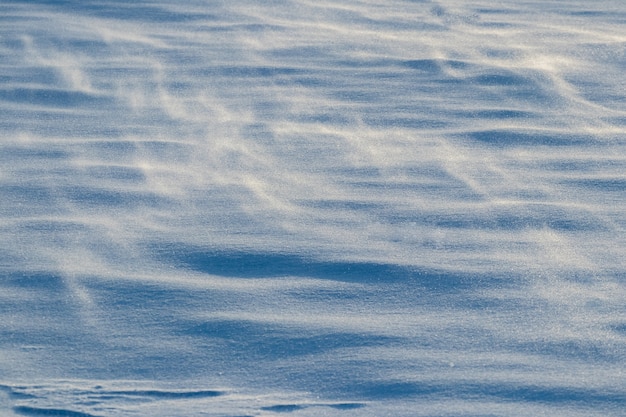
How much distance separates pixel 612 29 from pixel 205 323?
2594 millimetres

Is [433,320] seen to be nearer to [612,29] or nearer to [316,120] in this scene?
[316,120]

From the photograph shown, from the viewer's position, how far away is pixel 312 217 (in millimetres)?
2416

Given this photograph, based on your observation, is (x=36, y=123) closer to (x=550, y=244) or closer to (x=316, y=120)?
(x=316, y=120)

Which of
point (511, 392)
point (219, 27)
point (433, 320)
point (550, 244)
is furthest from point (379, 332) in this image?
point (219, 27)

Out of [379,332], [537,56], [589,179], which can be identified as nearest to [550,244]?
[589,179]

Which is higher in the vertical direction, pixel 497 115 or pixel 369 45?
pixel 369 45

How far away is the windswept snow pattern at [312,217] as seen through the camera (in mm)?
1786

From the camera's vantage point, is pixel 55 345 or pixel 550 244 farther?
pixel 550 244

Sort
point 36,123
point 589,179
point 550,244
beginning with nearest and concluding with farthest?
point 550,244 < point 589,179 < point 36,123

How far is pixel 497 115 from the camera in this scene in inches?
122

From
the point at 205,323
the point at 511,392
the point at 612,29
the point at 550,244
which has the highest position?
the point at 612,29

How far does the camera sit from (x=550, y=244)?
229 centimetres

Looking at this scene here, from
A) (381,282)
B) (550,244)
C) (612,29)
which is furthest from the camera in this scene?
(612,29)

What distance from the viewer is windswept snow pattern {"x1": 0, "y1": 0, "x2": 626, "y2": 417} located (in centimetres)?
179
